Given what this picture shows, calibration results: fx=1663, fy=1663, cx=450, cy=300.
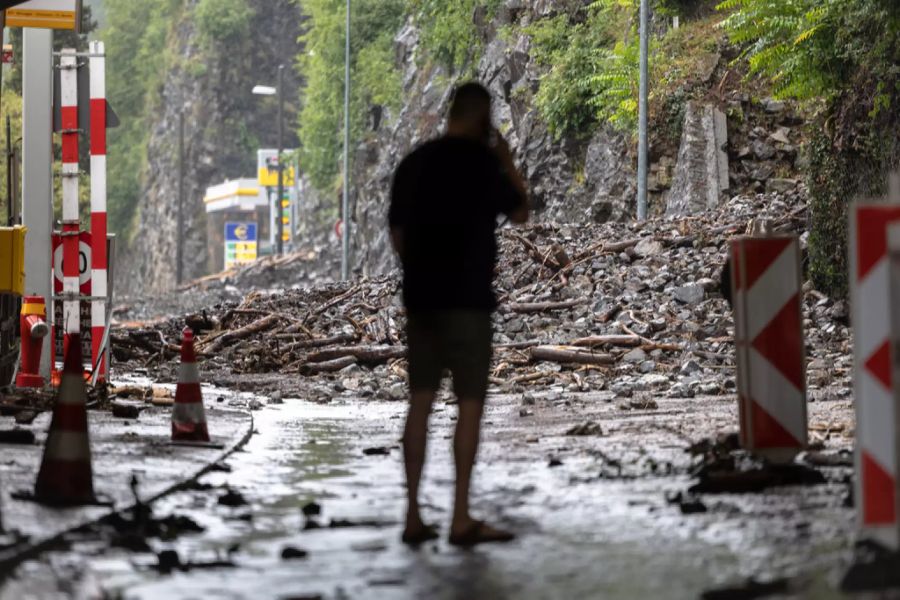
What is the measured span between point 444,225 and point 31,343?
8307 millimetres

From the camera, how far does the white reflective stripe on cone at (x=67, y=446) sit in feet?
26.5

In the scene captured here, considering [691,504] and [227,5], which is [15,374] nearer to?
[691,504]

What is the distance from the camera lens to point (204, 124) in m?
115

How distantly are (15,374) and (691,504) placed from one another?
925 cm

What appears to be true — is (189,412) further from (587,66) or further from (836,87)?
(587,66)

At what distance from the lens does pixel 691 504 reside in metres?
7.68

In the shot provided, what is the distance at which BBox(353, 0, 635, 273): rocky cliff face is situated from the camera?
143 ft

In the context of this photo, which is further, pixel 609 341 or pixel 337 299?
pixel 337 299

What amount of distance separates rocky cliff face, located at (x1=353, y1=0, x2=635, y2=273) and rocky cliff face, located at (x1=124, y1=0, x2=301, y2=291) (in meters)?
44.9

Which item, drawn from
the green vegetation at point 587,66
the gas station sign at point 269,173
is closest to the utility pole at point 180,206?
the gas station sign at point 269,173

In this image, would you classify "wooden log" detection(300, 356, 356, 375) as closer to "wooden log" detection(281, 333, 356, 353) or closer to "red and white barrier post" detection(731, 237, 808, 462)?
"wooden log" detection(281, 333, 356, 353)

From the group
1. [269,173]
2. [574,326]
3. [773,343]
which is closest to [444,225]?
[773,343]

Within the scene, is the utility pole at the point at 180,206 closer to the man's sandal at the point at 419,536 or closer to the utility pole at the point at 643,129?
the utility pole at the point at 643,129

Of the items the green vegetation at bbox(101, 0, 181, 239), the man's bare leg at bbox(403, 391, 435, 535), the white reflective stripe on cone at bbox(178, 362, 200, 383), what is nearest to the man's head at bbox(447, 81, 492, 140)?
the man's bare leg at bbox(403, 391, 435, 535)
